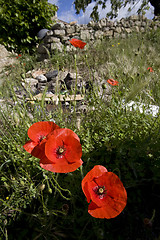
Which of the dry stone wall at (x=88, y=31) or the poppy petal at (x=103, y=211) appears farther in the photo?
the dry stone wall at (x=88, y=31)

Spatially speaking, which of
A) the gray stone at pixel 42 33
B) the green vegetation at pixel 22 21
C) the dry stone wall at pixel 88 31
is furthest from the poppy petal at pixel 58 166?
the gray stone at pixel 42 33

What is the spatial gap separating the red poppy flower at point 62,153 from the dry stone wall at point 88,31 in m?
4.63

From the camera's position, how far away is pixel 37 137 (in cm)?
97

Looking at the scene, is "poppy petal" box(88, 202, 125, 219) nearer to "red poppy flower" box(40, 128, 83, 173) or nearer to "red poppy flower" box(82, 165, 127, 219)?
"red poppy flower" box(82, 165, 127, 219)

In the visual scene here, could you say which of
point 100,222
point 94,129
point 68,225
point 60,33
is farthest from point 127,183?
point 60,33

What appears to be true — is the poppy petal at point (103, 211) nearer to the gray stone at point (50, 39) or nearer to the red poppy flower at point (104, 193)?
the red poppy flower at point (104, 193)

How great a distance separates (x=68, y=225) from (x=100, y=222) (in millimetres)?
255

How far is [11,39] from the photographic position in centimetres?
609

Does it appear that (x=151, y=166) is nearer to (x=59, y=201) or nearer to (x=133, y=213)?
(x=133, y=213)

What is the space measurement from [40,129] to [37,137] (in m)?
0.05

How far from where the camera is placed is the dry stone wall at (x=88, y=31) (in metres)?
5.86

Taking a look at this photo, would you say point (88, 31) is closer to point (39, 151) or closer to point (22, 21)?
point (22, 21)

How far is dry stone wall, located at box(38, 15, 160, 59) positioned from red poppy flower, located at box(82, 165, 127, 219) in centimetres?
478

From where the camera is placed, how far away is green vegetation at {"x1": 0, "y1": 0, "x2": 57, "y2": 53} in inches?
224
